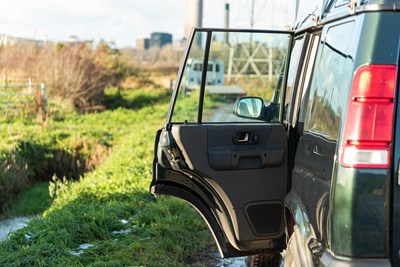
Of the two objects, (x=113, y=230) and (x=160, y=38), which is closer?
(x=113, y=230)

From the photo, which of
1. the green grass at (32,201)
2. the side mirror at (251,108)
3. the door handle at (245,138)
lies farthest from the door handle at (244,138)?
the green grass at (32,201)

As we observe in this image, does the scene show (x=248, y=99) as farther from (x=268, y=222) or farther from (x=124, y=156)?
(x=124, y=156)

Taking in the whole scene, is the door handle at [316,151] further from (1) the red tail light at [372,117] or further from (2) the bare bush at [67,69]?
(2) the bare bush at [67,69]

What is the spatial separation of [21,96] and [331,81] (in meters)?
16.9

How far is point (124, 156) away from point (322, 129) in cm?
868

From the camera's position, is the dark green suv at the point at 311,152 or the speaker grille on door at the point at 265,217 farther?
the speaker grille on door at the point at 265,217

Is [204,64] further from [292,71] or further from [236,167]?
[236,167]

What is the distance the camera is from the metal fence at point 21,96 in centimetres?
1681

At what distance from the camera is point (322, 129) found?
2.60 meters

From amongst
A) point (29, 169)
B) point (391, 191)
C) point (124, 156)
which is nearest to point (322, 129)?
point (391, 191)

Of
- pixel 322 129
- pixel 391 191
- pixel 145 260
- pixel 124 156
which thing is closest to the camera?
pixel 391 191

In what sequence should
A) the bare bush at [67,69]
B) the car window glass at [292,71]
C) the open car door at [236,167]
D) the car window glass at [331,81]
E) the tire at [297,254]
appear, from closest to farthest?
the car window glass at [331,81], the tire at [297,254], the car window glass at [292,71], the open car door at [236,167], the bare bush at [67,69]

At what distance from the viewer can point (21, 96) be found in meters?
17.8

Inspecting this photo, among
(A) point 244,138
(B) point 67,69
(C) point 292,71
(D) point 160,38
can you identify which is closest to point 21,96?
(B) point 67,69
